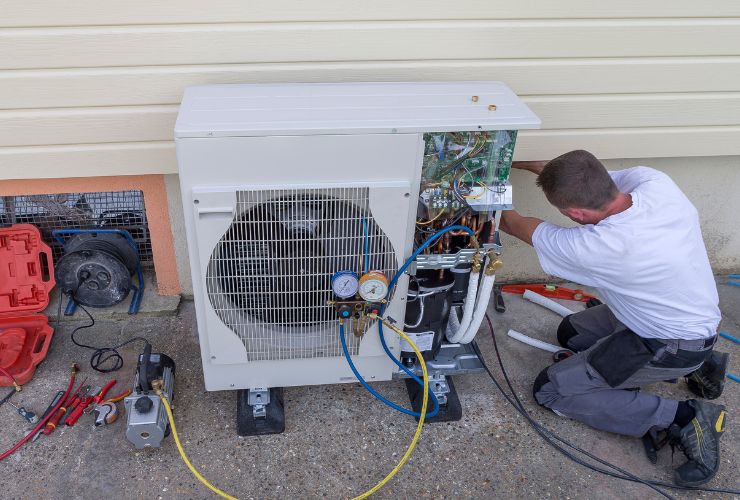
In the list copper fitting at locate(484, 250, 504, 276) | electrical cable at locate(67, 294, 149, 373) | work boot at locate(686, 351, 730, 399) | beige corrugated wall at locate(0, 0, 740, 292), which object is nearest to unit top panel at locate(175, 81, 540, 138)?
beige corrugated wall at locate(0, 0, 740, 292)

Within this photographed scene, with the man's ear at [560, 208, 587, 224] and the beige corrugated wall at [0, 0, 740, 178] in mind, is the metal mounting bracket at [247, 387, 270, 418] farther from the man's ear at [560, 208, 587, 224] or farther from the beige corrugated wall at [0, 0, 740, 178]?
the man's ear at [560, 208, 587, 224]

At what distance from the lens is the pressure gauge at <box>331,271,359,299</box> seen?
194cm

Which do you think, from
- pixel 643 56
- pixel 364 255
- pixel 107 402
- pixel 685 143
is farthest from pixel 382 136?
pixel 685 143

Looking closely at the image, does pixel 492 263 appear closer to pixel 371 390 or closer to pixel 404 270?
pixel 404 270

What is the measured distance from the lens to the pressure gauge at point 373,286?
1942mm

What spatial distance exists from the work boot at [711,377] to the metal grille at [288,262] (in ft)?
5.09

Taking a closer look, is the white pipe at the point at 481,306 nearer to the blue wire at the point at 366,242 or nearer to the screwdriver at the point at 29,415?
the blue wire at the point at 366,242

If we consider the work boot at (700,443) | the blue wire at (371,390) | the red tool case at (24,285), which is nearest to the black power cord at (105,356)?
the red tool case at (24,285)

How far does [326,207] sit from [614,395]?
145 centimetres

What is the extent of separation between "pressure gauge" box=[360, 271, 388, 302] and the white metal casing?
113mm

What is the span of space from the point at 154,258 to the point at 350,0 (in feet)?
5.03

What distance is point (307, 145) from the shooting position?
68.6 inches

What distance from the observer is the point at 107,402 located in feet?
7.53

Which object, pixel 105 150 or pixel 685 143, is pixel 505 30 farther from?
pixel 105 150
